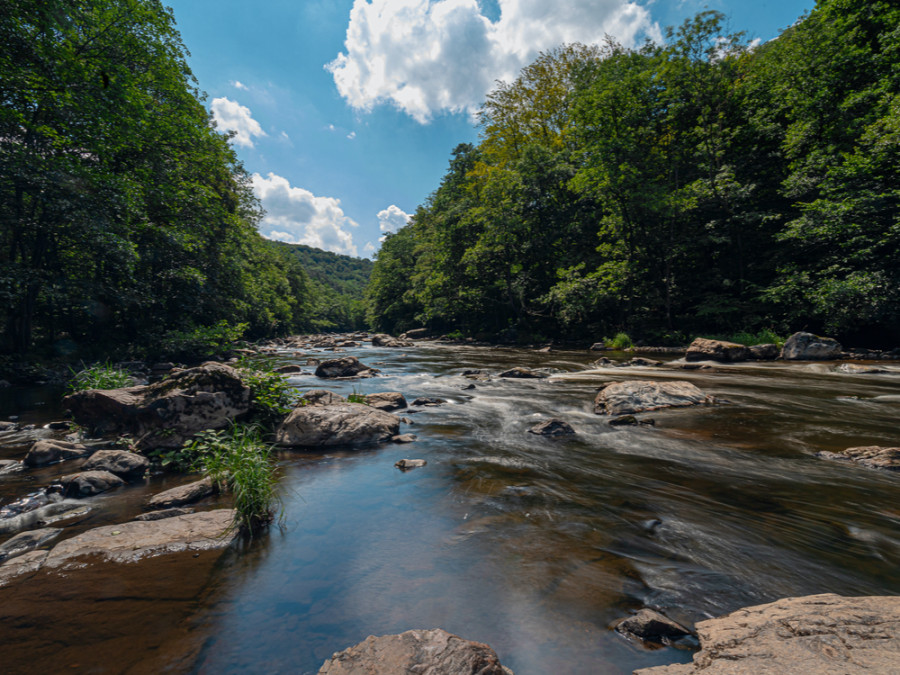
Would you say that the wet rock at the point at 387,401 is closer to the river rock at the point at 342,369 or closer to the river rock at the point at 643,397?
the river rock at the point at 643,397

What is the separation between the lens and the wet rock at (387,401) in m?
9.20

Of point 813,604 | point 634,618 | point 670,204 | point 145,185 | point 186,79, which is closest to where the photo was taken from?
point 813,604

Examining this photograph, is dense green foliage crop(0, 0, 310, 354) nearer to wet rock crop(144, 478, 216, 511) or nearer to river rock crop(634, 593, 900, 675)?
wet rock crop(144, 478, 216, 511)

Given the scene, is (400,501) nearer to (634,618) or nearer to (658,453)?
(634,618)

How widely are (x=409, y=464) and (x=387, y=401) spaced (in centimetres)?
392

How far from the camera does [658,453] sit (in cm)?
600

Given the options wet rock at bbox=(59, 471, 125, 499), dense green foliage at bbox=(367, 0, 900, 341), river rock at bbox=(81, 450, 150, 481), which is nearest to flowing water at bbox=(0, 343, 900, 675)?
wet rock at bbox=(59, 471, 125, 499)

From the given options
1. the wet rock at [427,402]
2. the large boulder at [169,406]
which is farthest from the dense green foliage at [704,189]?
the large boulder at [169,406]

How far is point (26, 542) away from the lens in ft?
11.5

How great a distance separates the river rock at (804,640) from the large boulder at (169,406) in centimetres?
673

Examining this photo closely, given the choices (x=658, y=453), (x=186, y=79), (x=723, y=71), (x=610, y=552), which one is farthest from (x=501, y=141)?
(x=610, y=552)

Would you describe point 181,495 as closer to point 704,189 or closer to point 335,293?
point 704,189

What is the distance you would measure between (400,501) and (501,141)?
33999 millimetres

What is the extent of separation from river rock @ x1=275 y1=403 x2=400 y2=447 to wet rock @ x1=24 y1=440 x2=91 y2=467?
9.86ft
